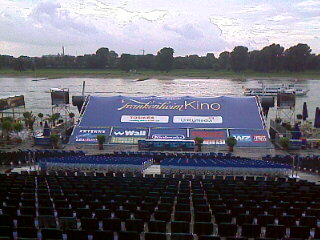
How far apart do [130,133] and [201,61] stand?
386 ft

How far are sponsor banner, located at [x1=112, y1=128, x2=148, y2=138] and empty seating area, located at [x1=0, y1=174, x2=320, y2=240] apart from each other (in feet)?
47.0

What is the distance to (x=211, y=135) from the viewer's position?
26.8 metres

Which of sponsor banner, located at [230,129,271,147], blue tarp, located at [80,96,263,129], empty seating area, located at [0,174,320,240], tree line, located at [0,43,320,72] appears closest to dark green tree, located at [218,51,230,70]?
tree line, located at [0,43,320,72]

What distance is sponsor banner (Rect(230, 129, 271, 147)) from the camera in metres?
25.9

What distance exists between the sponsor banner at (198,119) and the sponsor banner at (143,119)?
915mm

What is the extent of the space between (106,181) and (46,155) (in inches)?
393

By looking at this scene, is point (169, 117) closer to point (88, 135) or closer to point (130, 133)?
point (130, 133)

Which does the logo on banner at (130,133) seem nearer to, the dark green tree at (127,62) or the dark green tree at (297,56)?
the dark green tree at (297,56)

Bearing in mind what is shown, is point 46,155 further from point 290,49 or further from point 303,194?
point 290,49

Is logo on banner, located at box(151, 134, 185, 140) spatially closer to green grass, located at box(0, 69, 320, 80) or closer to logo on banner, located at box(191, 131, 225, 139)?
logo on banner, located at box(191, 131, 225, 139)

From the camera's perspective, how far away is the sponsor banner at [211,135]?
26.3 m

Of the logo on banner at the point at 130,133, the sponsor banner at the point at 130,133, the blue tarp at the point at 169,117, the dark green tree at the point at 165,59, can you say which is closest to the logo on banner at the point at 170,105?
the blue tarp at the point at 169,117

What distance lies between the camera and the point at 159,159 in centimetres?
2178

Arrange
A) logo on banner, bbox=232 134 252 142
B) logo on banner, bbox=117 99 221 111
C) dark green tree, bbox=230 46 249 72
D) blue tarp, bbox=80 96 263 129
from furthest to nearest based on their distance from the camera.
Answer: dark green tree, bbox=230 46 249 72 → logo on banner, bbox=117 99 221 111 → blue tarp, bbox=80 96 263 129 → logo on banner, bbox=232 134 252 142
